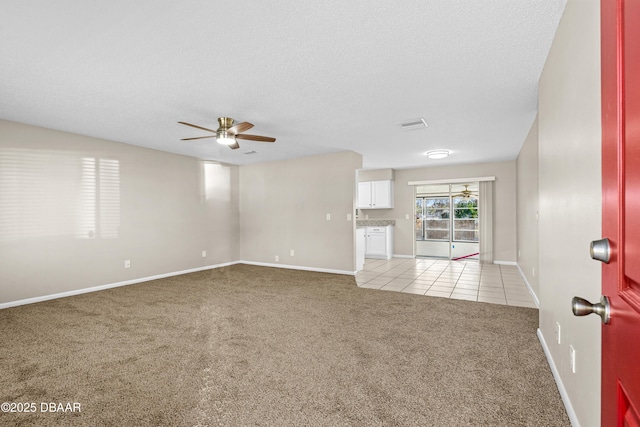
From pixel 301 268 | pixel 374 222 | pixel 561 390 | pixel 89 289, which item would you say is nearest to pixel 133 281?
pixel 89 289

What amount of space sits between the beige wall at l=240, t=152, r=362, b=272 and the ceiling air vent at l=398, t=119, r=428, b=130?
5.92 ft

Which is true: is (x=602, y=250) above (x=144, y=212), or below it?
below

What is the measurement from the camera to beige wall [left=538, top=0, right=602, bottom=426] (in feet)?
4.47

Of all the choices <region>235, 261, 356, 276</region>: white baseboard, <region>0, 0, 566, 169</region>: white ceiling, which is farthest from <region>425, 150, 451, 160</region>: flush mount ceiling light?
<region>235, 261, 356, 276</region>: white baseboard

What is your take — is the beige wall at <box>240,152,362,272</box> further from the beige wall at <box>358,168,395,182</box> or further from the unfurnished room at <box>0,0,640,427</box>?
the beige wall at <box>358,168,395,182</box>

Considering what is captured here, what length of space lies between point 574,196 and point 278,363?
230cm

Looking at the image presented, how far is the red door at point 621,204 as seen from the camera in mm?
569

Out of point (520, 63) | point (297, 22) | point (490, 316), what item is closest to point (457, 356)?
point (490, 316)

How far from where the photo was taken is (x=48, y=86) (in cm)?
299

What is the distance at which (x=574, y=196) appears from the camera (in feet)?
5.50

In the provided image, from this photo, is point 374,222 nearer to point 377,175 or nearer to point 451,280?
point 377,175

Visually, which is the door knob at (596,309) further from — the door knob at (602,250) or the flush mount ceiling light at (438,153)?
the flush mount ceiling light at (438,153)

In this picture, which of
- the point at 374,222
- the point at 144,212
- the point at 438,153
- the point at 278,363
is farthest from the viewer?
the point at 374,222

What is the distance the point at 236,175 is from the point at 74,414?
6.12 metres
